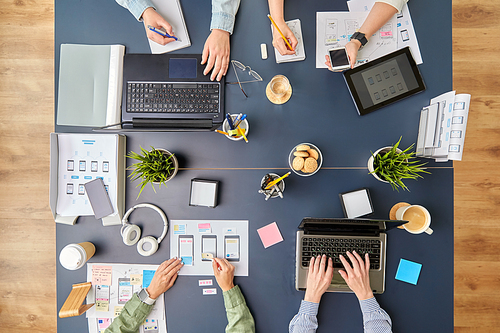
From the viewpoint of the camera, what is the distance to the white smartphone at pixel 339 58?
1.12 m

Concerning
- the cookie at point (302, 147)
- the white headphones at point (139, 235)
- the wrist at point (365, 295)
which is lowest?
the wrist at point (365, 295)

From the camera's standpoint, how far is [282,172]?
1.20 metres

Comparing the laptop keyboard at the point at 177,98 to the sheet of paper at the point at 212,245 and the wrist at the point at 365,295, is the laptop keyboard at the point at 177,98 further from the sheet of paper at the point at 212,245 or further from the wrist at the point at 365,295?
the wrist at the point at 365,295

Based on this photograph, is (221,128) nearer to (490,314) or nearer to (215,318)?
(215,318)

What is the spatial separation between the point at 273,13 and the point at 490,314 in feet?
7.38

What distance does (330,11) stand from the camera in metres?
1.18

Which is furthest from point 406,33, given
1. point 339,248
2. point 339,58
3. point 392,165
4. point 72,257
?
point 72,257

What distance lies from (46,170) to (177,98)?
49.8 inches

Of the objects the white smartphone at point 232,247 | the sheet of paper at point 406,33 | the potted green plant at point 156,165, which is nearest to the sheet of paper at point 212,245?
the white smartphone at point 232,247

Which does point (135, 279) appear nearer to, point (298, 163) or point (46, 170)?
point (298, 163)

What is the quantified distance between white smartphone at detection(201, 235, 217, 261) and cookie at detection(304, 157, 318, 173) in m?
0.55

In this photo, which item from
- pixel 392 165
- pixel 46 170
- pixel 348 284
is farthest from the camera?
pixel 46 170

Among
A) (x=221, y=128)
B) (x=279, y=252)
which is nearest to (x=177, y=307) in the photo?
(x=279, y=252)

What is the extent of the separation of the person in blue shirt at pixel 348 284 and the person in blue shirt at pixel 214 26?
1.00m
